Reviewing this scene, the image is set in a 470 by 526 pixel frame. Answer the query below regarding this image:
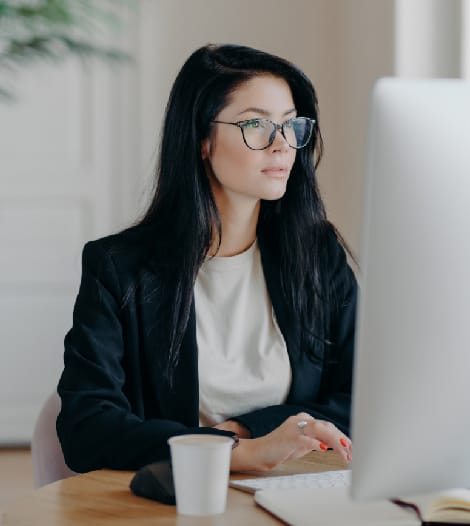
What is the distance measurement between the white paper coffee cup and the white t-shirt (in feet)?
1.98

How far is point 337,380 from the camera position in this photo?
1.82m

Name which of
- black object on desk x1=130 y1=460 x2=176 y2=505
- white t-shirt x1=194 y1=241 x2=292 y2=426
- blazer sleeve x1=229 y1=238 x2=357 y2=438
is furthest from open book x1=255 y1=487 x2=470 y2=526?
white t-shirt x1=194 y1=241 x2=292 y2=426

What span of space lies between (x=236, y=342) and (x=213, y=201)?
26 centimetres

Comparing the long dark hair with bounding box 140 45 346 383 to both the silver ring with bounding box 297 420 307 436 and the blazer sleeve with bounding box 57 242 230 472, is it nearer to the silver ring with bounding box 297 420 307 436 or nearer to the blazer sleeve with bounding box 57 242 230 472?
the blazer sleeve with bounding box 57 242 230 472

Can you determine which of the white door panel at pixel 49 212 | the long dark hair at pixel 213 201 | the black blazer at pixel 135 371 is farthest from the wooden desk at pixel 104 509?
the white door panel at pixel 49 212

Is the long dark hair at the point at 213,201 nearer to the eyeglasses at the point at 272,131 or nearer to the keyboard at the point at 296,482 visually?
the eyeglasses at the point at 272,131

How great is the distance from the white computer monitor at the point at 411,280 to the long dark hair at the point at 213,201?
2.91 ft

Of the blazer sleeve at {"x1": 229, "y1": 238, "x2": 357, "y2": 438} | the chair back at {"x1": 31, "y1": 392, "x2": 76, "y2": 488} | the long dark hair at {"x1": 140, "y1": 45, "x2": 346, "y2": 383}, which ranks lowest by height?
the chair back at {"x1": 31, "y1": 392, "x2": 76, "y2": 488}

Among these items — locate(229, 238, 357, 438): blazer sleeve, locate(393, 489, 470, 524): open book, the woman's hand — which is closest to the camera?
locate(393, 489, 470, 524): open book

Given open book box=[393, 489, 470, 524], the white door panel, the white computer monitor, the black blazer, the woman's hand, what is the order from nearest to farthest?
the white computer monitor
open book box=[393, 489, 470, 524]
the woman's hand
the black blazer
the white door panel

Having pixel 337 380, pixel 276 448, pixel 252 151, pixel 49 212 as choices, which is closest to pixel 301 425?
pixel 276 448

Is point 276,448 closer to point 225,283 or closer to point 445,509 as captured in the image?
point 445,509

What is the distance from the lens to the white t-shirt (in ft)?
5.68

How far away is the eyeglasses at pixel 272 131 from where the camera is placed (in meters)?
1.74
